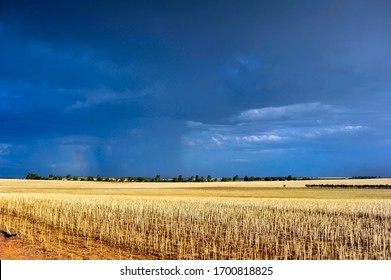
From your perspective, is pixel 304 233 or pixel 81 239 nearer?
pixel 81 239

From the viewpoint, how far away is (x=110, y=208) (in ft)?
106

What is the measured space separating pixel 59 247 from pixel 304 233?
38.6 ft

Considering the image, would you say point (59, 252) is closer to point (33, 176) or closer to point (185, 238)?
point (185, 238)

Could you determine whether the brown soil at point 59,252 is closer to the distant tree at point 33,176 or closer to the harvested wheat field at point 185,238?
the harvested wheat field at point 185,238

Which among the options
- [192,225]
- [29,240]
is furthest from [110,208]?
[29,240]

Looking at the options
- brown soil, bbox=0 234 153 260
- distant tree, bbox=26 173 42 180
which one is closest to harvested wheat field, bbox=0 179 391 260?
brown soil, bbox=0 234 153 260

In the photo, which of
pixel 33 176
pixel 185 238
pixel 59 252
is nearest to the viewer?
pixel 59 252

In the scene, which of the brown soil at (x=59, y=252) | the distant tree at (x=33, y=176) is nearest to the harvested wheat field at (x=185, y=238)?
the brown soil at (x=59, y=252)

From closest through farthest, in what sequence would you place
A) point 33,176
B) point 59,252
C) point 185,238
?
1. point 59,252
2. point 185,238
3. point 33,176

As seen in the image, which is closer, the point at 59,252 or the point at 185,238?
the point at 59,252

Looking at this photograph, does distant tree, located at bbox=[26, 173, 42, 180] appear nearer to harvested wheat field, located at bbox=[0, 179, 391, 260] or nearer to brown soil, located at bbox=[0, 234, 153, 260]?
harvested wheat field, located at bbox=[0, 179, 391, 260]

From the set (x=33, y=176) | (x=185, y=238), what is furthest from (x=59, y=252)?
(x=33, y=176)
